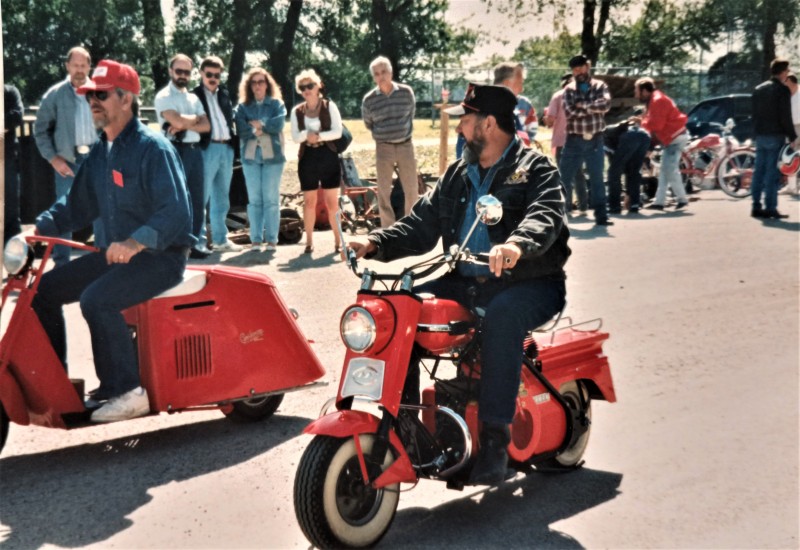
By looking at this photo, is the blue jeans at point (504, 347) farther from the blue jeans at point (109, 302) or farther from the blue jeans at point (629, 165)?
the blue jeans at point (629, 165)

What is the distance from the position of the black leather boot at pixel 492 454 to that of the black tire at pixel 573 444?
71cm

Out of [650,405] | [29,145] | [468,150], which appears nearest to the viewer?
[468,150]

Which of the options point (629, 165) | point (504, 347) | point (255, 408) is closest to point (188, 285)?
point (255, 408)

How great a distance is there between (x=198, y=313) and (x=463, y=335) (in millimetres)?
1794

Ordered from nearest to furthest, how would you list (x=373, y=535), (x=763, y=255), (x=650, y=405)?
1. (x=373, y=535)
2. (x=650, y=405)
3. (x=763, y=255)

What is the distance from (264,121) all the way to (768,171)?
7.04m

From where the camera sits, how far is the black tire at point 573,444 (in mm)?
5066

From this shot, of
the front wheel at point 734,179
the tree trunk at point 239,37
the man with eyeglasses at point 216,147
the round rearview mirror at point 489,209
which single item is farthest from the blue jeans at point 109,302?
the tree trunk at point 239,37

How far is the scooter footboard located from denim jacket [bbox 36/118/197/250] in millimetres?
1775

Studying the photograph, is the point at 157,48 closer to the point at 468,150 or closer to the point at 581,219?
the point at 581,219

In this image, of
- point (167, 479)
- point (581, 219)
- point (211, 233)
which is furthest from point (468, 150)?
point (581, 219)

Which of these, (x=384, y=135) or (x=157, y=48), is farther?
(x=157, y=48)

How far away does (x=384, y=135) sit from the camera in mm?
12594

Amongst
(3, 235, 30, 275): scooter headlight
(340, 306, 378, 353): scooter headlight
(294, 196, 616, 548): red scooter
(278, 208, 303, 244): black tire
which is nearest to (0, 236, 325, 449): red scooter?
(3, 235, 30, 275): scooter headlight
